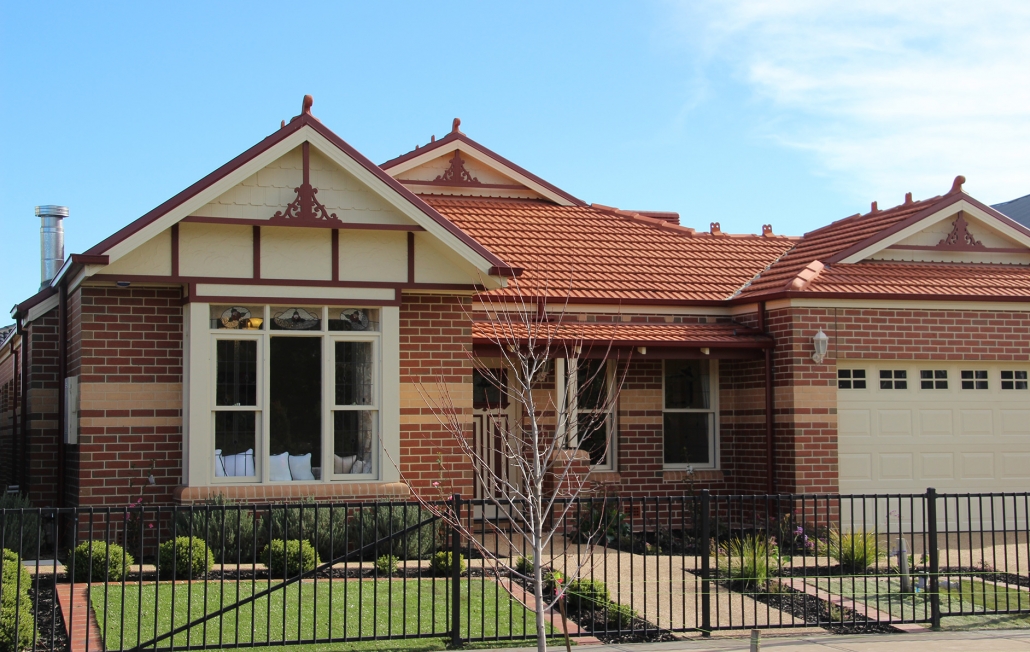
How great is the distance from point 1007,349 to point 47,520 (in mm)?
13187

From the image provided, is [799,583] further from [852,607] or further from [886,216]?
[886,216]

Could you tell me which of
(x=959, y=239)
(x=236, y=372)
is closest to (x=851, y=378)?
(x=959, y=239)

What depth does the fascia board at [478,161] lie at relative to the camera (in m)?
19.2

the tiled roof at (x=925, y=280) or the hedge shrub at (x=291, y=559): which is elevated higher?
the tiled roof at (x=925, y=280)

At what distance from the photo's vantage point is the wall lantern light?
15508mm

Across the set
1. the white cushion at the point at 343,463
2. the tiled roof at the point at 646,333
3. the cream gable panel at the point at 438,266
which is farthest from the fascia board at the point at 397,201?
the white cushion at the point at 343,463

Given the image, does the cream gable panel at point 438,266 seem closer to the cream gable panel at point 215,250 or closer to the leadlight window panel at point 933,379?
the cream gable panel at point 215,250

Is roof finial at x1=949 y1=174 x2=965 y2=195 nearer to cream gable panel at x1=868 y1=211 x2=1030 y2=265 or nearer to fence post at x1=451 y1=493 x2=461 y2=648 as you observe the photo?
cream gable panel at x1=868 y1=211 x2=1030 y2=265

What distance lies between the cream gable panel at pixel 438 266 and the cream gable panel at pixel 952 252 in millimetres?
6323

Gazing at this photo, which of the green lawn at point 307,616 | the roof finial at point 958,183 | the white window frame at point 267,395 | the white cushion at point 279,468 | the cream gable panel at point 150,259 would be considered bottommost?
the green lawn at point 307,616

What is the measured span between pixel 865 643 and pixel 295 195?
7984 millimetres

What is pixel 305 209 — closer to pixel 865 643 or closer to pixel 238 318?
pixel 238 318

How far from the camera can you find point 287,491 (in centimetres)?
1354

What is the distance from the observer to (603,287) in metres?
16.8
